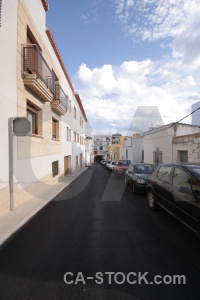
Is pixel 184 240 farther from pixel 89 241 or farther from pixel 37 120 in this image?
pixel 37 120

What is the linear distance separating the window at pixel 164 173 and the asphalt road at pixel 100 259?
109cm

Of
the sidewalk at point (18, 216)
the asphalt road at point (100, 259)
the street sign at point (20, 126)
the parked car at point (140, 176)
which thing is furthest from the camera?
the parked car at point (140, 176)

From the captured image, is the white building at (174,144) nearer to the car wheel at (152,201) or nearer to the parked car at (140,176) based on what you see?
the parked car at (140,176)

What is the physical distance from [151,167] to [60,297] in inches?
320

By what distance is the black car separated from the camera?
3611 millimetres

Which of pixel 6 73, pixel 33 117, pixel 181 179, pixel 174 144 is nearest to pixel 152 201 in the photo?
pixel 181 179

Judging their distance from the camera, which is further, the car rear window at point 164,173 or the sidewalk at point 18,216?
the car rear window at point 164,173

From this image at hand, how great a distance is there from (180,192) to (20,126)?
15.2 feet

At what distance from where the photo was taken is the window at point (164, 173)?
16.5ft

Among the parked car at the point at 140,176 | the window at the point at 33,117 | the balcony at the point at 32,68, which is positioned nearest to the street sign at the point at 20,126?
the balcony at the point at 32,68

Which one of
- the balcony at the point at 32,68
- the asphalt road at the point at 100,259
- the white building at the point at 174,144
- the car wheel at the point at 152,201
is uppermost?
the balcony at the point at 32,68

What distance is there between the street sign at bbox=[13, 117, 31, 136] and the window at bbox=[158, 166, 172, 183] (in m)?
4.13

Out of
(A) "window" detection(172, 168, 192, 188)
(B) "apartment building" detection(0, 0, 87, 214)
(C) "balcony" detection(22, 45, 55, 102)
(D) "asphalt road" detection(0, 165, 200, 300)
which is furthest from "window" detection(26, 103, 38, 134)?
(A) "window" detection(172, 168, 192, 188)

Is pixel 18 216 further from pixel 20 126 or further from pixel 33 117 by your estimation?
pixel 33 117
